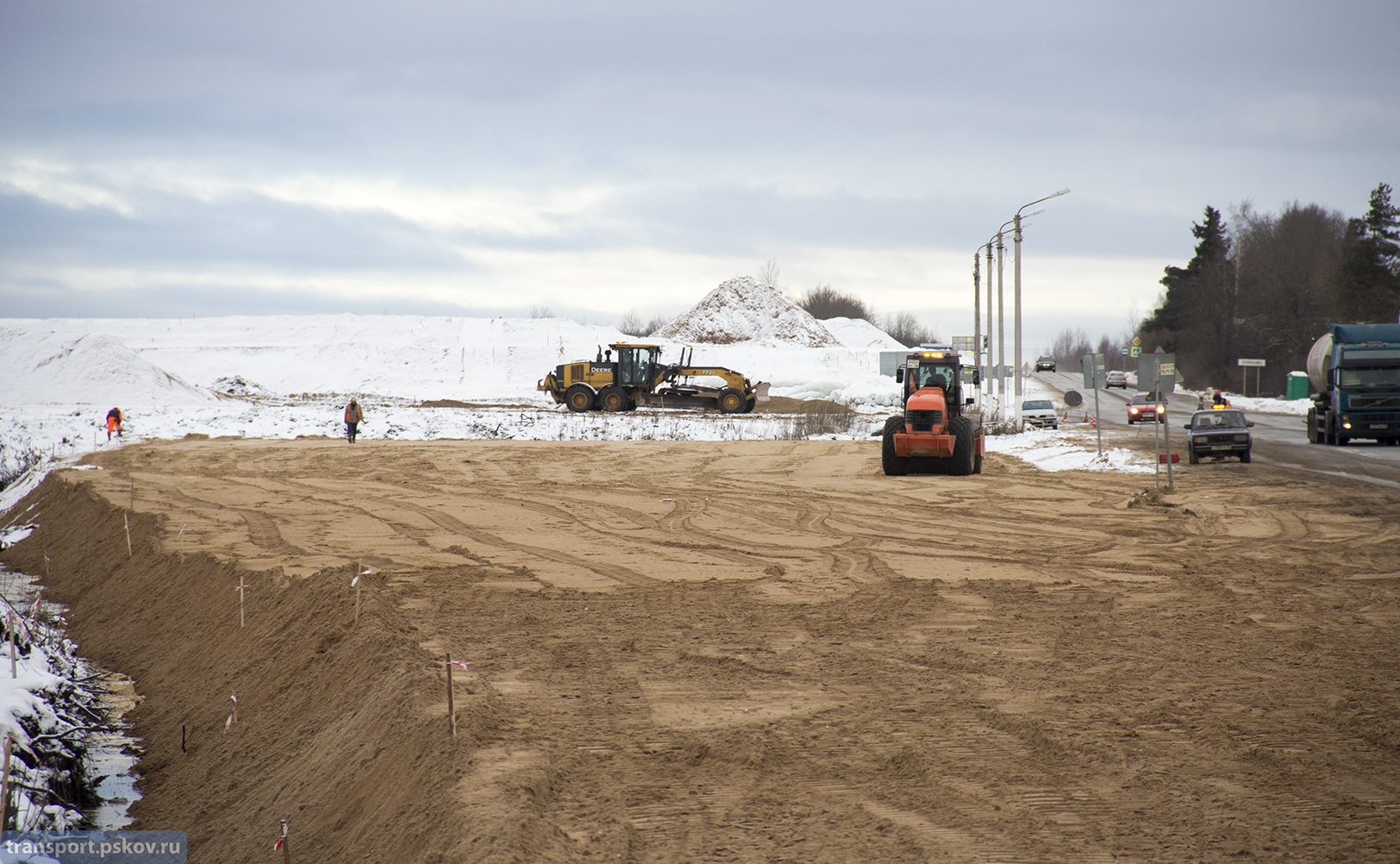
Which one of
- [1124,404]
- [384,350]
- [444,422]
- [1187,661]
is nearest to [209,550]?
[1187,661]

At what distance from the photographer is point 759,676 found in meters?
7.31

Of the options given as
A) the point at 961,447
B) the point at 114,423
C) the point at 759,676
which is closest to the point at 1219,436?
the point at 961,447

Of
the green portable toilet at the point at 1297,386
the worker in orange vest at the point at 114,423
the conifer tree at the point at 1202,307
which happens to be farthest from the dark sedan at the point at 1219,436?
the conifer tree at the point at 1202,307

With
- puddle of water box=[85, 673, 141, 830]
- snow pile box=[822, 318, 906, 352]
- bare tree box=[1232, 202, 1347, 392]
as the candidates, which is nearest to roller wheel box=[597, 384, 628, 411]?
puddle of water box=[85, 673, 141, 830]

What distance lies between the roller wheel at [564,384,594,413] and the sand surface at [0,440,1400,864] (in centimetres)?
2455

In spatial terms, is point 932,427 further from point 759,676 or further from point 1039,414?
point 1039,414

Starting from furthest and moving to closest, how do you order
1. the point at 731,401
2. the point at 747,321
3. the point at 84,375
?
the point at 747,321 → the point at 84,375 → the point at 731,401

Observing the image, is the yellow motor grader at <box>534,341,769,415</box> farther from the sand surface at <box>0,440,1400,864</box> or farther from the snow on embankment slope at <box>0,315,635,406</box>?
the sand surface at <box>0,440,1400,864</box>

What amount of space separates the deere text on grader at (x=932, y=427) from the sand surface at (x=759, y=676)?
4197mm

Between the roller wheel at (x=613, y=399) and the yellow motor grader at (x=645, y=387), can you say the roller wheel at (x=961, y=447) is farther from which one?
the roller wheel at (x=613, y=399)

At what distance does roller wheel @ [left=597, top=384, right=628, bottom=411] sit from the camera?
133 ft

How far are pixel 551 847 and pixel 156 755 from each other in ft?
16.9

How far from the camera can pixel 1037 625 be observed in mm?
8797

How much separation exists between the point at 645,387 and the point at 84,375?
25.3 metres
